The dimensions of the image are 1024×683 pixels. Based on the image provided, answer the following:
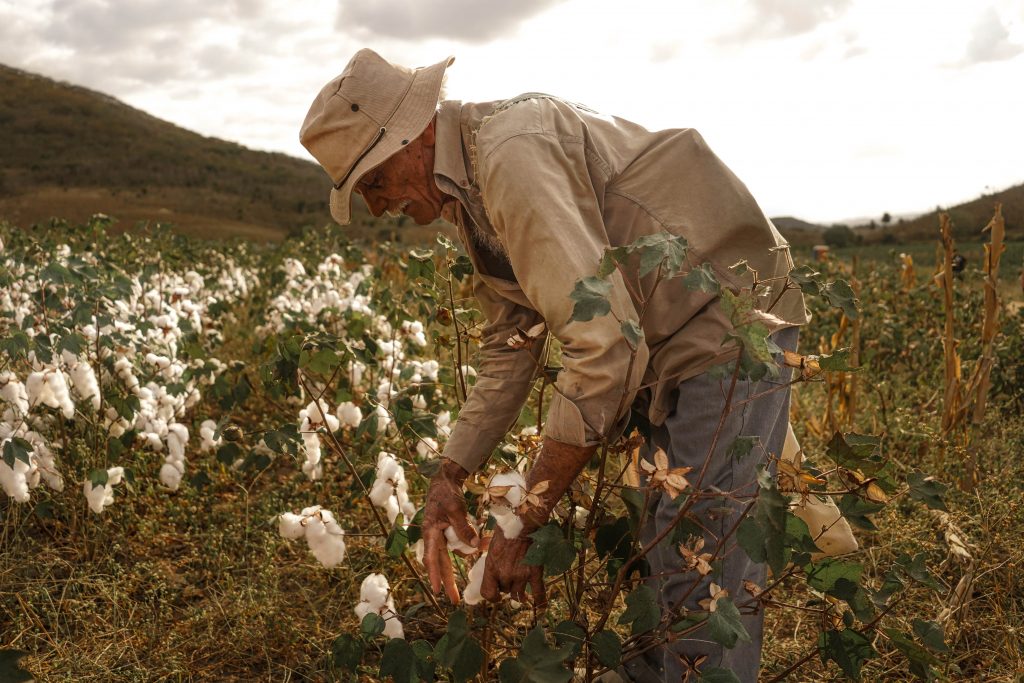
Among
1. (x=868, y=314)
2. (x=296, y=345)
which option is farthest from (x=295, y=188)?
(x=296, y=345)

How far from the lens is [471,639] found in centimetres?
161

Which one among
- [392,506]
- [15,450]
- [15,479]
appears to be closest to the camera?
[392,506]

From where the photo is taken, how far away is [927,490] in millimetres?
1478

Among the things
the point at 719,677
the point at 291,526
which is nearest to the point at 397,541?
the point at 291,526

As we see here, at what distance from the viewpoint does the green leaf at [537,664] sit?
1.45 metres

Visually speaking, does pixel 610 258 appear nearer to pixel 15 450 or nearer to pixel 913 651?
pixel 913 651

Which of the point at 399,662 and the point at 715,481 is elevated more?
the point at 715,481

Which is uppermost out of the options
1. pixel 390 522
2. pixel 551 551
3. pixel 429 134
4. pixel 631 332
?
pixel 429 134

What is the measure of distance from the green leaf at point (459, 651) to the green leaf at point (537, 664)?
0.33 feet

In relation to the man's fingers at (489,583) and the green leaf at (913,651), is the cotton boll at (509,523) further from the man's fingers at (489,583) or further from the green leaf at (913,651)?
the green leaf at (913,651)

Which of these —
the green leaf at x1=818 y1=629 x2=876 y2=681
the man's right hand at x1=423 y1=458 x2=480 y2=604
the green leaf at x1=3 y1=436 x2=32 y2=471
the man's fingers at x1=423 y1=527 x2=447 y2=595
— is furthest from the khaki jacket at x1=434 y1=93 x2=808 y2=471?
the green leaf at x1=3 y1=436 x2=32 y2=471

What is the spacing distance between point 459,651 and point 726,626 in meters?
0.52

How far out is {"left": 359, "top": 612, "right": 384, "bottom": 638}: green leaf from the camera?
171 centimetres

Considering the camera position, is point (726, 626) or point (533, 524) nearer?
point (726, 626)
